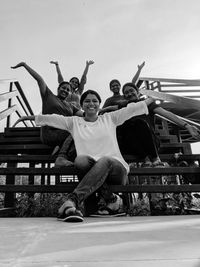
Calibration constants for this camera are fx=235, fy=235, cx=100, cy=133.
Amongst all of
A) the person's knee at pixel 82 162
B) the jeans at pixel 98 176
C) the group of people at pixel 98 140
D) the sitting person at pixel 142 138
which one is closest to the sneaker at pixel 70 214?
the group of people at pixel 98 140

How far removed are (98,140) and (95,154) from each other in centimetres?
13

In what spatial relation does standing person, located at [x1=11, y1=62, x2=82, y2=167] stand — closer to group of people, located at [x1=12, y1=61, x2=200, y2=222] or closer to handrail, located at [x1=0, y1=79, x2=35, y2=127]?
group of people, located at [x1=12, y1=61, x2=200, y2=222]

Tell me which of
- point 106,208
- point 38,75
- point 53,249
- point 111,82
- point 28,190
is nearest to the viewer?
point 53,249

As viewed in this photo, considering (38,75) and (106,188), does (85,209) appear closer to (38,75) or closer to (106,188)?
(106,188)

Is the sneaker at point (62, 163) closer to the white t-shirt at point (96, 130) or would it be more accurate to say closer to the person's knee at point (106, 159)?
the white t-shirt at point (96, 130)

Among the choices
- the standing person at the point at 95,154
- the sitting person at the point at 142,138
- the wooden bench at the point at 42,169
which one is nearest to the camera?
the standing person at the point at 95,154

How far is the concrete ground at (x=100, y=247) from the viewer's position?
609 millimetres

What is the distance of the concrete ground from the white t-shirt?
0.87 metres

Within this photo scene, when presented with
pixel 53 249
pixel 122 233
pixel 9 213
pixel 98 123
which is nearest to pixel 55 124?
pixel 98 123

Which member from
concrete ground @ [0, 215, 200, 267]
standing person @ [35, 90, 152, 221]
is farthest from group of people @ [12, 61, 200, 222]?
concrete ground @ [0, 215, 200, 267]

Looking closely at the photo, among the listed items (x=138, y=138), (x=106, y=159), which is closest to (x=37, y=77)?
(x=138, y=138)

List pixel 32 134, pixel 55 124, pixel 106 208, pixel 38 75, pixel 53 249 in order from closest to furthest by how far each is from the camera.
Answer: pixel 53 249
pixel 106 208
pixel 55 124
pixel 38 75
pixel 32 134

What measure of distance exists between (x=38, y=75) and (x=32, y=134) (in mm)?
857

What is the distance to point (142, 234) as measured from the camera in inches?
37.4
